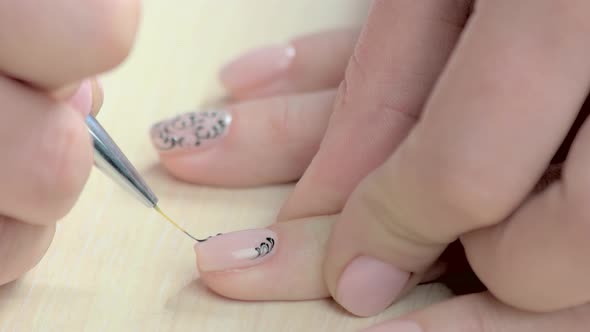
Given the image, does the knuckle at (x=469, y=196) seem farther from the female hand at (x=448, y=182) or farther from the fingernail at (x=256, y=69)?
the fingernail at (x=256, y=69)

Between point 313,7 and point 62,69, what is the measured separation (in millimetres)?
664

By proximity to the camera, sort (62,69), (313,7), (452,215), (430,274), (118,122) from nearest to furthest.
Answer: (62,69) < (452,215) < (430,274) < (118,122) < (313,7)

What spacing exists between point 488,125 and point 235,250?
0.81 feet

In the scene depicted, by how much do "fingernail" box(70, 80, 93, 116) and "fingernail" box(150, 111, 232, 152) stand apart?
0.26 m

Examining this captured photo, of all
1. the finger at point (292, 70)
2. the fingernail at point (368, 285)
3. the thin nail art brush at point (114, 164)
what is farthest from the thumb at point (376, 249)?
the finger at point (292, 70)

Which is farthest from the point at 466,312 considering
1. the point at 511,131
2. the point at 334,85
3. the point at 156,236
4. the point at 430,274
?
the point at 334,85

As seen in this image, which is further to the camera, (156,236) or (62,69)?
(156,236)

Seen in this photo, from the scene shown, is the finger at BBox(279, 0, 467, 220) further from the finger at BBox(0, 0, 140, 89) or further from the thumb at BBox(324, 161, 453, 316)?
the finger at BBox(0, 0, 140, 89)

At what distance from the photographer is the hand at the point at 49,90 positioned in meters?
0.38

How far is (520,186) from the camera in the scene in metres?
0.48

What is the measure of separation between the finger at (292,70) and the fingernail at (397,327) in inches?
14.4

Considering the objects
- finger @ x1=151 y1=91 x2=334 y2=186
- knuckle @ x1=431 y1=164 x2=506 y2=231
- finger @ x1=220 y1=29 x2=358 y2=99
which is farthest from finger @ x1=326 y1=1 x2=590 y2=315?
finger @ x1=220 y1=29 x2=358 y2=99

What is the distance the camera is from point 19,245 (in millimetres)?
536

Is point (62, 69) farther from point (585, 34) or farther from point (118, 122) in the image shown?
point (118, 122)
